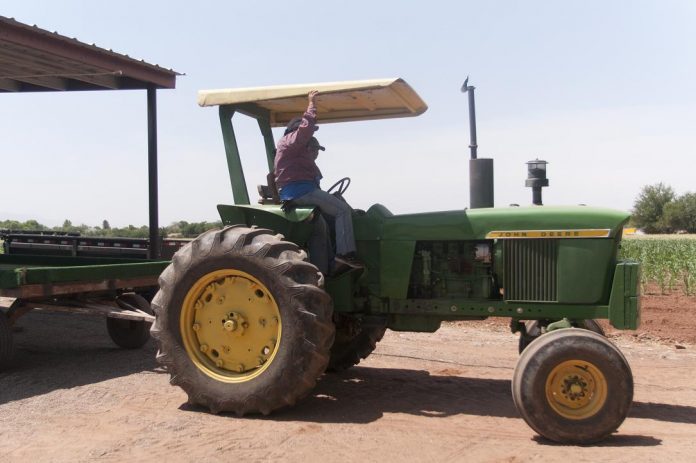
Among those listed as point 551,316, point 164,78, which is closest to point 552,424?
point 551,316

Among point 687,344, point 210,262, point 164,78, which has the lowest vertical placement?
point 687,344

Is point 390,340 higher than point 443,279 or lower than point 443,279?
lower

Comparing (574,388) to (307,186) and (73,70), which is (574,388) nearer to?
(307,186)

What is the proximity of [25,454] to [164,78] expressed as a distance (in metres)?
7.59

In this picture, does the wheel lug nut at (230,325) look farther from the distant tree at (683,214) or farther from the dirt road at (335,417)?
the distant tree at (683,214)

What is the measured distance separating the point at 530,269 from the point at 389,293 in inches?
45.6

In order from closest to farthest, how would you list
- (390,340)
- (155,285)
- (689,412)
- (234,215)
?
(689,412)
(234,215)
(155,285)
(390,340)

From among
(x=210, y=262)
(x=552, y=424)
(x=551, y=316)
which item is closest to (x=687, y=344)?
(x=551, y=316)

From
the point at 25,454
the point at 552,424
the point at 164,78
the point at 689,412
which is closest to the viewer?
the point at 25,454

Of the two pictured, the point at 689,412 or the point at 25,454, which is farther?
the point at 689,412

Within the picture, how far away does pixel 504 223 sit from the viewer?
5676 millimetres

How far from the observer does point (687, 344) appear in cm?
910

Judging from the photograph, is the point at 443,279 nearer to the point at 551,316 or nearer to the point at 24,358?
the point at 551,316

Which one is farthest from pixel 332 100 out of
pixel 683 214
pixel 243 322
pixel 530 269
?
pixel 683 214
